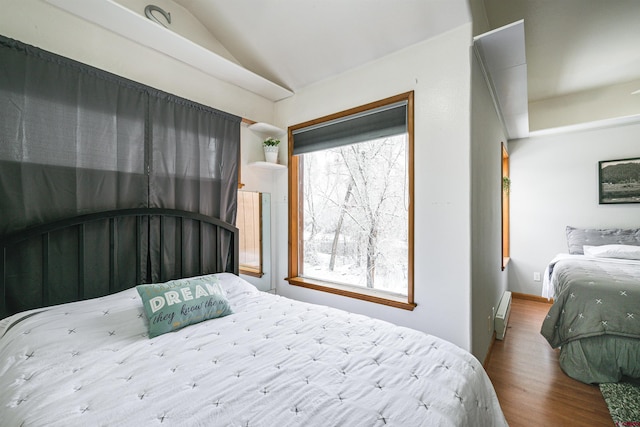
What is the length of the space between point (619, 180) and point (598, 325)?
2413mm

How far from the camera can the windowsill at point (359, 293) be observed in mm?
2069

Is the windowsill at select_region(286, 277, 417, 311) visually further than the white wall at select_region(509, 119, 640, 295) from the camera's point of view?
No

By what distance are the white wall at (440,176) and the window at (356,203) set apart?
87 millimetres

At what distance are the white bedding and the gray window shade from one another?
1454mm

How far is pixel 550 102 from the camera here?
12.2 ft

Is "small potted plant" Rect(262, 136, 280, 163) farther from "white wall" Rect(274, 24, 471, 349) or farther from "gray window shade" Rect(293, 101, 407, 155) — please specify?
"white wall" Rect(274, 24, 471, 349)

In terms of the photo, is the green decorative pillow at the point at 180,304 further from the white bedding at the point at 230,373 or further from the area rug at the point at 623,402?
the area rug at the point at 623,402

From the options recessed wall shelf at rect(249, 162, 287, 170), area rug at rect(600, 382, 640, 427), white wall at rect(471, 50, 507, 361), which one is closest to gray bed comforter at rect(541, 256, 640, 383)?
area rug at rect(600, 382, 640, 427)

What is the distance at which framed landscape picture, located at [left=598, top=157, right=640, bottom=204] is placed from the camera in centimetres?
326

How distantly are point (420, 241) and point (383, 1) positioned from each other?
1617 mm

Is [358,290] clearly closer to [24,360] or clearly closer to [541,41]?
[24,360]

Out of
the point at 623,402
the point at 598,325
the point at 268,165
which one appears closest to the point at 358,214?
the point at 268,165

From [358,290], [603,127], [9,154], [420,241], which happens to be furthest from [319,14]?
[603,127]

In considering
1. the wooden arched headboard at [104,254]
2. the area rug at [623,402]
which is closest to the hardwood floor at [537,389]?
the area rug at [623,402]
